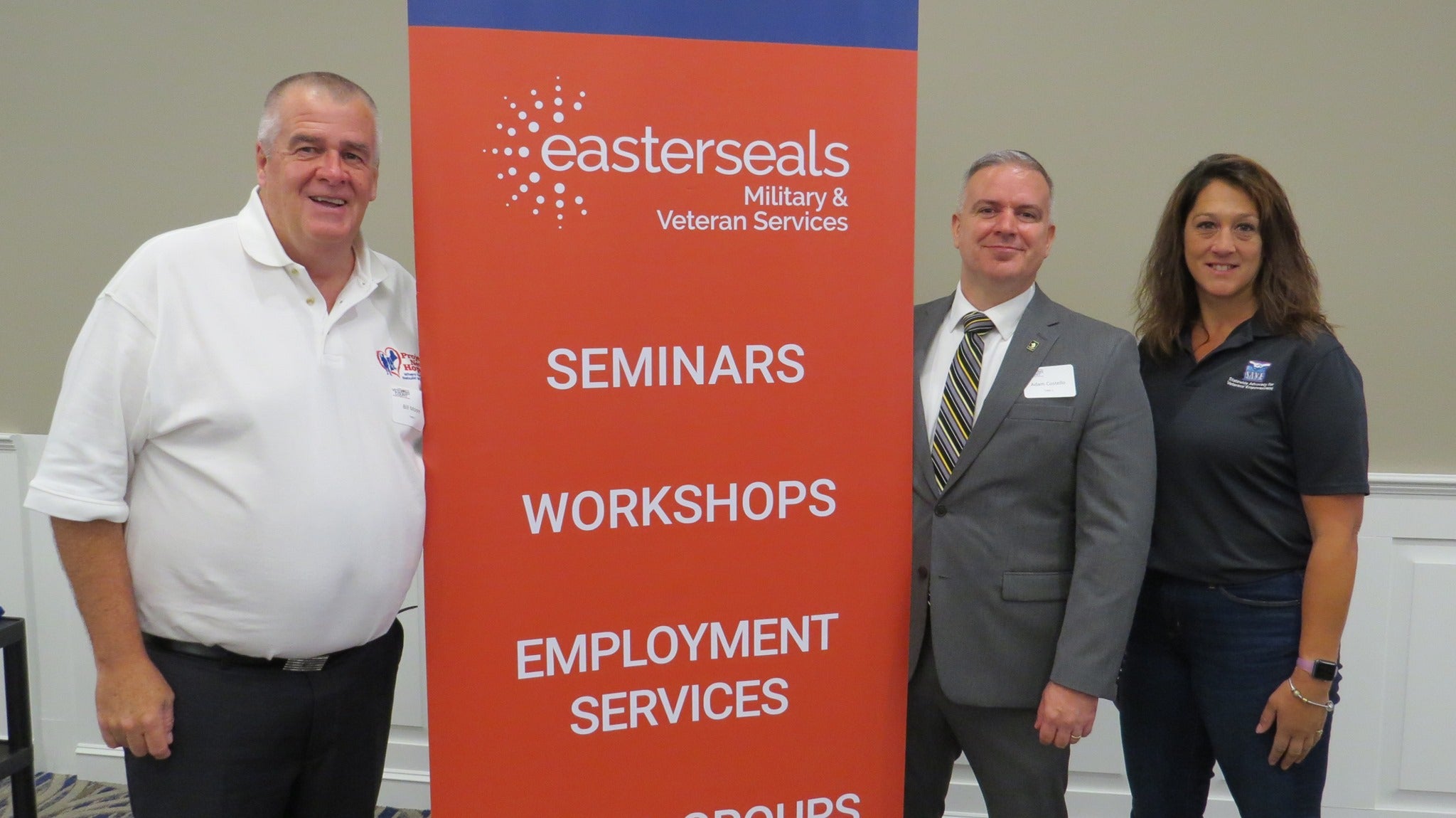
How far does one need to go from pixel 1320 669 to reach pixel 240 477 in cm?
183

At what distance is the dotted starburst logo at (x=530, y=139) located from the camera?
1330mm

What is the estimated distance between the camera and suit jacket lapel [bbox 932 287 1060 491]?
5.08 feet

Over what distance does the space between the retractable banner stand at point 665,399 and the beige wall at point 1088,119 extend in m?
1.18

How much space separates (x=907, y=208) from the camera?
151 centimetres

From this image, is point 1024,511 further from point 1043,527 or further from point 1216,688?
point 1216,688

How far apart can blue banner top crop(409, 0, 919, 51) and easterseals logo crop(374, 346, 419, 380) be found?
512 mm

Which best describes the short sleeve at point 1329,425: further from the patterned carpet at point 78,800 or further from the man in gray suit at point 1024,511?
the patterned carpet at point 78,800

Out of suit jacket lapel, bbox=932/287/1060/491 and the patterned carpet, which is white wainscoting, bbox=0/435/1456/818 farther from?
suit jacket lapel, bbox=932/287/1060/491

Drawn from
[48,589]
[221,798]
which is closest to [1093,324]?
[221,798]

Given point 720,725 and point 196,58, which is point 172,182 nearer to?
point 196,58

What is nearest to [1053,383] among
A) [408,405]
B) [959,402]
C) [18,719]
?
[959,402]

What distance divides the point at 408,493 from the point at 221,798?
559mm

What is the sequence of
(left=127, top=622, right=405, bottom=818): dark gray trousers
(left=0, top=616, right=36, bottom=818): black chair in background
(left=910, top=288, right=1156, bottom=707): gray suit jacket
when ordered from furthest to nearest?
(left=0, top=616, right=36, bottom=818): black chair in background → (left=910, top=288, right=1156, bottom=707): gray suit jacket → (left=127, top=622, right=405, bottom=818): dark gray trousers

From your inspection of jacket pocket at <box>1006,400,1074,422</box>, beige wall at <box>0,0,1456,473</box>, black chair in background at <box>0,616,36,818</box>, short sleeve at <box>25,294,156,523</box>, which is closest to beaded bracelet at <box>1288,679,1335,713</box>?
jacket pocket at <box>1006,400,1074,422</box>
